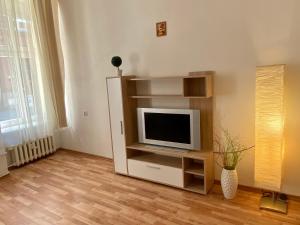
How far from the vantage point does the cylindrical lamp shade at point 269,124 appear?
2127 millimetres

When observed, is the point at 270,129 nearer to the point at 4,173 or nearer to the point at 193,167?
the point at 193,167

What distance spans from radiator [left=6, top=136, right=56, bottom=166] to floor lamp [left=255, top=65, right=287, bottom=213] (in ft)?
11.7

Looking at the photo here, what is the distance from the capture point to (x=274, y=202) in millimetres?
2385

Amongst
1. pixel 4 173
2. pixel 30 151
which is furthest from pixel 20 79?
pixel 4 173

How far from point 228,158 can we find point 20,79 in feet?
11.0

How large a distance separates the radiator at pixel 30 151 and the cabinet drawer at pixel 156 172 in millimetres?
1937

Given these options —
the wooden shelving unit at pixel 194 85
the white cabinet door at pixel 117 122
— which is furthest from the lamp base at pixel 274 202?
the white cabinet door at pixel 117 122

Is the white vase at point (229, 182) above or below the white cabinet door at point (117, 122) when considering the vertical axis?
below

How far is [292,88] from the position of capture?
231cm

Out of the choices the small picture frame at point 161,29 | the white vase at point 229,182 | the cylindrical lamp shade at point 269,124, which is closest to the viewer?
the cylindrical lamp shade at point 269,124

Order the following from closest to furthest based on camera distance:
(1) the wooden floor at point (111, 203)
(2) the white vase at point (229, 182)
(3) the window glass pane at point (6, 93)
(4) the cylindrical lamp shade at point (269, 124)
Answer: (4) the cylindrical lamp shade at point (269, 124) < (1) the wooden floor at point (111, 203) < (2) the white vase at point (229, 182) < (3) the window glass pane at point (6, 93)

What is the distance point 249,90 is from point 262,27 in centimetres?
67

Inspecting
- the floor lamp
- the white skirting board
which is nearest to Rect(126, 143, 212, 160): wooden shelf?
the floor lamp

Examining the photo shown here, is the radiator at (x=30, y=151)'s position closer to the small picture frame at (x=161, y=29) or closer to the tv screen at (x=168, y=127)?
the tv screen at (x=168, y=127)
